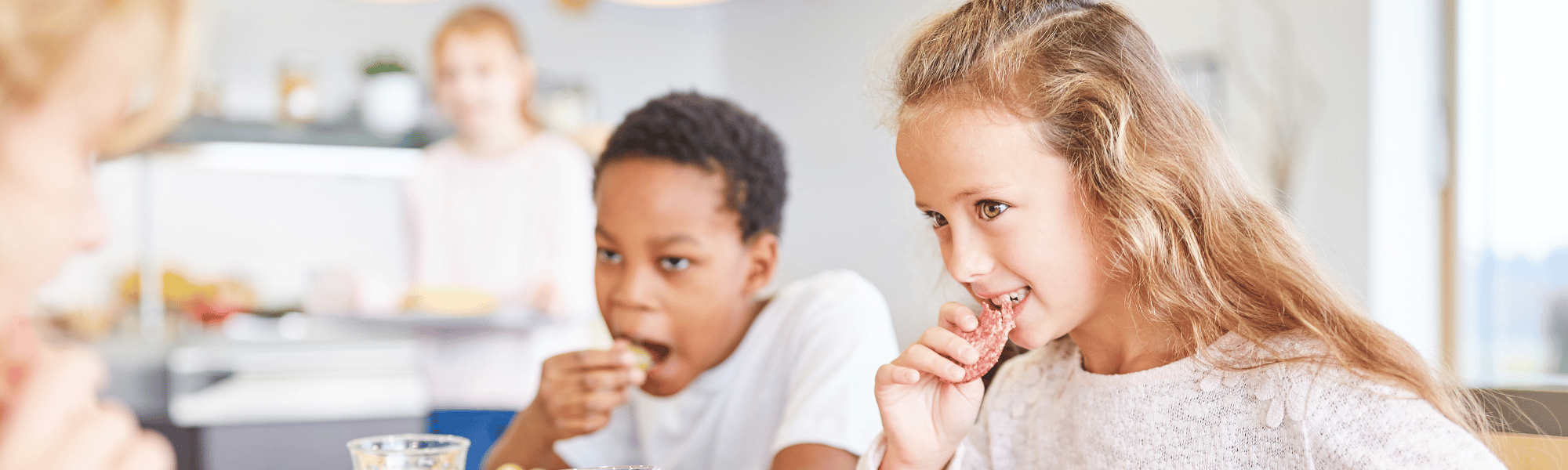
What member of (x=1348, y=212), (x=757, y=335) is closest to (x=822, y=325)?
(x=757, y=335)

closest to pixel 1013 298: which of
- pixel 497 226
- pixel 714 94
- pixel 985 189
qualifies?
pixel 985 189

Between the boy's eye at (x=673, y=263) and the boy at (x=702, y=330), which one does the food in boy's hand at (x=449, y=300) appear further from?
the boy's eye at (x=673, y=263)

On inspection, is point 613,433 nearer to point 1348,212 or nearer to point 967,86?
point 967,86

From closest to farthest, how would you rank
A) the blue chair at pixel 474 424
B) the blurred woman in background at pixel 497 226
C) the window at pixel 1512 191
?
1. the blue chair at pixel 474 424
2. the blurred woman in background at pixel 497 226
3. the window at pixel 1512 191

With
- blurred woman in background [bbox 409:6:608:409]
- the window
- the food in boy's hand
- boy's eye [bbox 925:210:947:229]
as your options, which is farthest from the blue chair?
the window

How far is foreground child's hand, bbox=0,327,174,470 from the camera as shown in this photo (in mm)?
308

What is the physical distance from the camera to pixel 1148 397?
0.84m

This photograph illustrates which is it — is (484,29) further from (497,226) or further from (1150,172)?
(1150,172)

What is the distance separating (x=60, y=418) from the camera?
1.03 feet

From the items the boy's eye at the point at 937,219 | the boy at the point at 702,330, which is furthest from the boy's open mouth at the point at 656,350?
the boy's eye at the point at 937,219

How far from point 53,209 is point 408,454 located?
1.46 ft

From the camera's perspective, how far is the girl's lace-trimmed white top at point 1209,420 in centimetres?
68

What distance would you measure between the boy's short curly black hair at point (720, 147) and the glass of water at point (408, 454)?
17.7 inches

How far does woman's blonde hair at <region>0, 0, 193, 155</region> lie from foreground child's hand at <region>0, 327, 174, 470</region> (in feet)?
0.28
